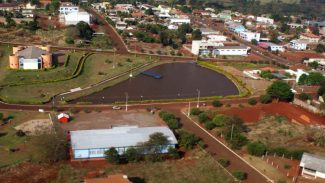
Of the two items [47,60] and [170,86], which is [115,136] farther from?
[47,60]

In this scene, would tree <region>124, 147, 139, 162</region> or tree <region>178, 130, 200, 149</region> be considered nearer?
tree <region>124, 147, 139, 162</region>

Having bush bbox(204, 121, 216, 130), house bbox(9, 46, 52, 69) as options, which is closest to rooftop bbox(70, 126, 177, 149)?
bush bbox(204, 121, 216, 130)

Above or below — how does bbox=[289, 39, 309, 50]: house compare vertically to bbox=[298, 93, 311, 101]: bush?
above

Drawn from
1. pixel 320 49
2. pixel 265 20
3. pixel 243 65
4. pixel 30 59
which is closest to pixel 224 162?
pixel 30 59

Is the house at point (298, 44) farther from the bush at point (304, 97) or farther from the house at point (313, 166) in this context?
the house at point (313, 166)

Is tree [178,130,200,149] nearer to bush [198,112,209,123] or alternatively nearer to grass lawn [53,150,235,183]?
grass lawn [53,150,235,183]

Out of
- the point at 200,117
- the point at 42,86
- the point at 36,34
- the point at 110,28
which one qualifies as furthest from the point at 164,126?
the point at 110,28

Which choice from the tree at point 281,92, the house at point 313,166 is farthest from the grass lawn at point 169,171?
the tree at point 281,92
